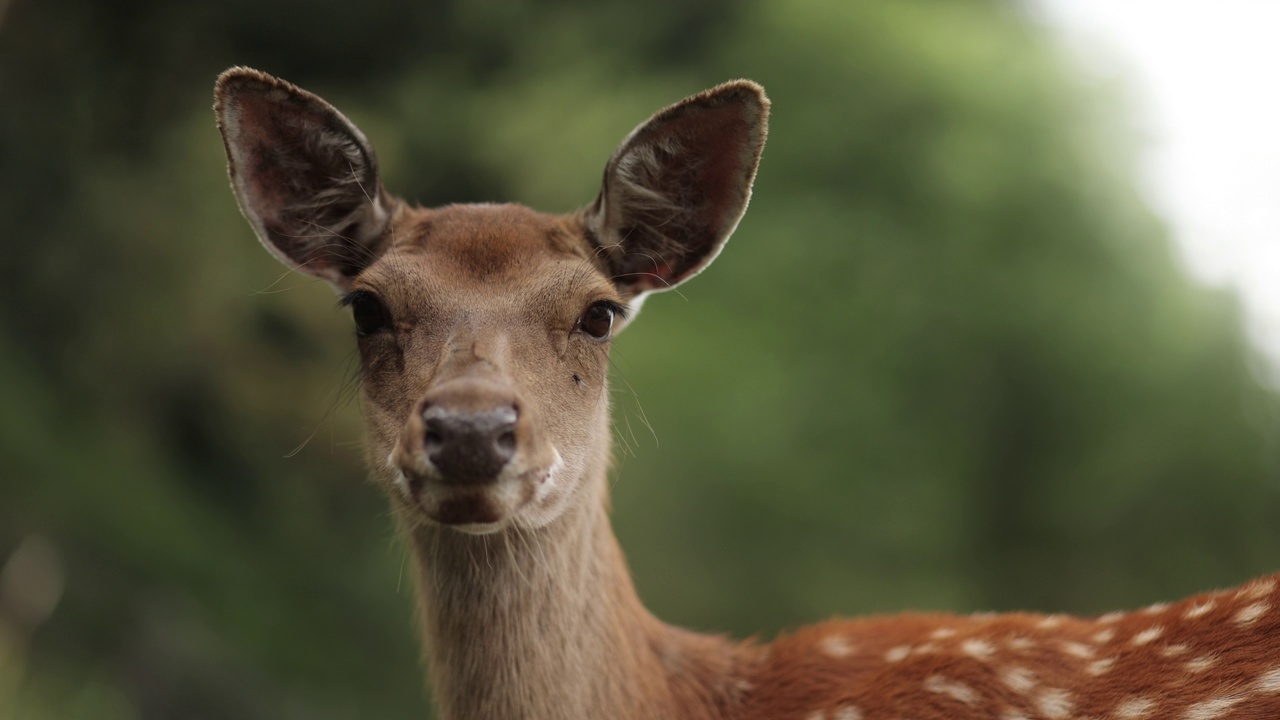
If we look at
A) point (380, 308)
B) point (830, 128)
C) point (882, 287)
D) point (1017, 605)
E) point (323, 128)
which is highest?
point (830, 128)

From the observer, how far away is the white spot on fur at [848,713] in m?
2.75

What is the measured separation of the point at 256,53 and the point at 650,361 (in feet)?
9.29

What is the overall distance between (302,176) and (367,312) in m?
0.53

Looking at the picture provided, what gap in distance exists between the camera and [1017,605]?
6.73m

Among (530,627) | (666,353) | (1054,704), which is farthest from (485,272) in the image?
(666,353)

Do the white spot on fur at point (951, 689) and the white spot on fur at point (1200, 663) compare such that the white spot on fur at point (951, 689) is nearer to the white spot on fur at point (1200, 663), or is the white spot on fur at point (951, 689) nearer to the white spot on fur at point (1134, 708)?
the white spot on fur at point (1134, 708)

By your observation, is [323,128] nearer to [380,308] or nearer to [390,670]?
[380,308]

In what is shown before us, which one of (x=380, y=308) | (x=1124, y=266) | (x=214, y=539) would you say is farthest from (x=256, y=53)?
(x=1124, y=266)

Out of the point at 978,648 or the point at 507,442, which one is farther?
the point at 978,648

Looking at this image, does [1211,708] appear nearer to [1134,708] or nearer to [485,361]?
[1134,708]

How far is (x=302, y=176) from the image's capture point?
3.08 meters

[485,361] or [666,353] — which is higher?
[666,353]

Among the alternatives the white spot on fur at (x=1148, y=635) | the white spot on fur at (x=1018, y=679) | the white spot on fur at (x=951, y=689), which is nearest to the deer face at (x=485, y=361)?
the white spot on fur at (x=951, y=689)

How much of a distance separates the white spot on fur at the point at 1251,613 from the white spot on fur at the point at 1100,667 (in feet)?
0.98
